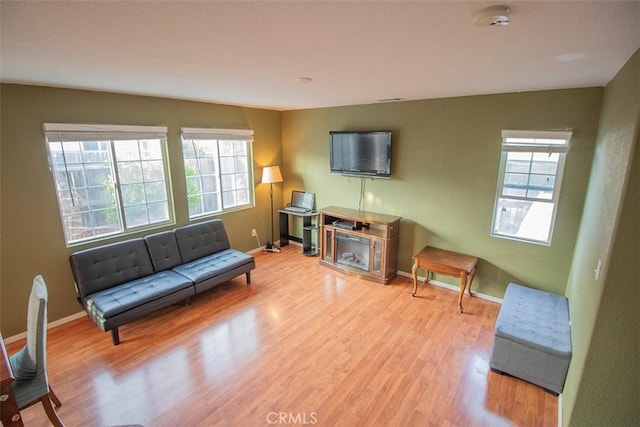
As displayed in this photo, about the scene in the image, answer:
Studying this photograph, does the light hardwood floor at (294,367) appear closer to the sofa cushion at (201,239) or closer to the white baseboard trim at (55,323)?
the white baseboard trim at (55,323)

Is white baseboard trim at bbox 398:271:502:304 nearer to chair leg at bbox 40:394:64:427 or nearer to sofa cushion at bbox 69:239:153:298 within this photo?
sofa cushion at bbox 69:239:153:298

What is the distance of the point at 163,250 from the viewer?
366cm

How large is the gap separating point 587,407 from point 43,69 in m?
4.13

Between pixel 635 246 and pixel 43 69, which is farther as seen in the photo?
pixel 43 69

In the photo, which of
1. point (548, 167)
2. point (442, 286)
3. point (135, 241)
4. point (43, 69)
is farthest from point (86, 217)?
point (548, 167)

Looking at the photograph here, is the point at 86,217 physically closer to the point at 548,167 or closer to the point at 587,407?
the point at 587,407

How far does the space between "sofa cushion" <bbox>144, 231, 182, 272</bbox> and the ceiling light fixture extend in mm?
3712

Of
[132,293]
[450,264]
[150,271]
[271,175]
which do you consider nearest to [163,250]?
[150,271]

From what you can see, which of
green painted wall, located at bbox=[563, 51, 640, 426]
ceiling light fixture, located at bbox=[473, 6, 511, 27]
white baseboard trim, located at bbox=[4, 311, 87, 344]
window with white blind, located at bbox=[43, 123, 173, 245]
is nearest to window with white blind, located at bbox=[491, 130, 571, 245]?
green painted wall, located at bbox=[563, 51, 640, 426]

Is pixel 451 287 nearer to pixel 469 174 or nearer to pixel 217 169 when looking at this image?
pixel 469 174

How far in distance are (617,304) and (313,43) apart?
2.05 metres

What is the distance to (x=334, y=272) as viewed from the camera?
448cm

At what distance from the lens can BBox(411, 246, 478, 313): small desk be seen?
3.36m

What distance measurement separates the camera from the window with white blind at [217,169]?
4.20 meters
